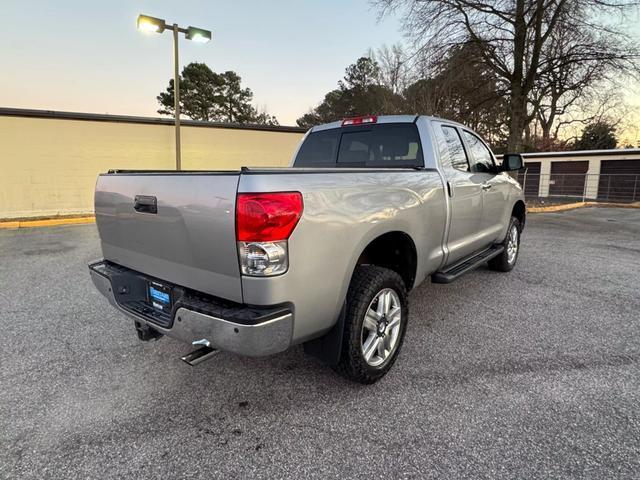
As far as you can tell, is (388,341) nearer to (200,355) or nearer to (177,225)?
(200,355)

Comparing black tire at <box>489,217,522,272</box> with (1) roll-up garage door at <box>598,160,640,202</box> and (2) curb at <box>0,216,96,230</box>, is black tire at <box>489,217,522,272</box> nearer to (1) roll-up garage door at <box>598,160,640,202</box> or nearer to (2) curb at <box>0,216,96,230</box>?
(2) curb at <box>0,216,96,230</box>

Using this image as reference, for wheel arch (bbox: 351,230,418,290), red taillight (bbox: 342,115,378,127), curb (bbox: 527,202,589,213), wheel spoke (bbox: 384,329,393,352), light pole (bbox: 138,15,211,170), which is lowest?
wheel spoke (bbox: 384,329,393,352)

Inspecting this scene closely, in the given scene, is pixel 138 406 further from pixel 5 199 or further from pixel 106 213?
pixel 5 199

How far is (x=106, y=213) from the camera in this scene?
2555mm

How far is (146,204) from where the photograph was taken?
2.19m

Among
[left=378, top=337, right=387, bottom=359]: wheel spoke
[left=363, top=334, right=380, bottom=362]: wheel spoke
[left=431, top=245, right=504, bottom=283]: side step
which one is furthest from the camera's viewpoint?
[left=431, top=245, right=504, bottom=283]: side step

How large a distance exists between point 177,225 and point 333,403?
143 cm

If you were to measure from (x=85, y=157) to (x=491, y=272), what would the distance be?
12.0 metres

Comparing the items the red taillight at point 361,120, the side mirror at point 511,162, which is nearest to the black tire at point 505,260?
the side mirror at point 511,162

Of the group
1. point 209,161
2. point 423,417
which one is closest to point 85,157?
point 209,161

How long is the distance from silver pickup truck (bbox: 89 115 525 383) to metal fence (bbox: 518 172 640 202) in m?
19.8

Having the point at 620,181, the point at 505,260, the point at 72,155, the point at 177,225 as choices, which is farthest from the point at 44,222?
the point at 620,181

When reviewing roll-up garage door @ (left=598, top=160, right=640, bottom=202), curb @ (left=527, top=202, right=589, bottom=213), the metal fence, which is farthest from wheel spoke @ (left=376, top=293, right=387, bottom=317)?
roll-up garage door @ (left=598, top=160, right=640, bottom=202)

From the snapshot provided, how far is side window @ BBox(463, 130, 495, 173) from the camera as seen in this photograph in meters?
4.11
